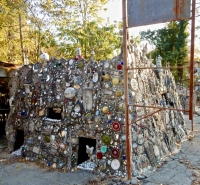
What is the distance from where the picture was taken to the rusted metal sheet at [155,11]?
3926mm

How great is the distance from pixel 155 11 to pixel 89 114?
3.55 m

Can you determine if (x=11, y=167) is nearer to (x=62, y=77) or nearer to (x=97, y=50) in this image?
(x=62, y=77)

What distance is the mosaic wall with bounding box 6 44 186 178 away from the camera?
595cm

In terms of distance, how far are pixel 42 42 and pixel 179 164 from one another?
9.77 m

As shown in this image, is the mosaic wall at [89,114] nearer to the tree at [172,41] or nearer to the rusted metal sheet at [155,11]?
the rusted metal sheet at [155,11]

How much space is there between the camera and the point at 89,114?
635 centimetres

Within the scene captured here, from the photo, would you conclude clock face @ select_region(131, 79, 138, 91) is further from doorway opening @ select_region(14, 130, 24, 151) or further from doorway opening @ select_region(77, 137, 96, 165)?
doorway opening @ select_region(14, 130, 24, 151)

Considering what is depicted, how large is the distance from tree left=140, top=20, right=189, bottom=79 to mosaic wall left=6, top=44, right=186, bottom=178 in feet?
47.0

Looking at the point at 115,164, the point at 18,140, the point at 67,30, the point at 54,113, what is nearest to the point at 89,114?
the point at 115,164

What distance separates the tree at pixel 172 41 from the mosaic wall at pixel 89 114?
565 inches

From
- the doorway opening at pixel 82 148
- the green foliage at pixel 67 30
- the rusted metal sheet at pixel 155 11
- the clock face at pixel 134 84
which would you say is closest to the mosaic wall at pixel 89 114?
the clock face at pixel 134 84

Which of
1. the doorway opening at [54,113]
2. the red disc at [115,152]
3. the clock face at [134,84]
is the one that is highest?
the clock face at [134,84]

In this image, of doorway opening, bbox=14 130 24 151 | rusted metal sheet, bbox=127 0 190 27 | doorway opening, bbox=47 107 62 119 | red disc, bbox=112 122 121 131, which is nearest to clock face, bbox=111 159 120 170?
red disc, bbox=112 122 121 131

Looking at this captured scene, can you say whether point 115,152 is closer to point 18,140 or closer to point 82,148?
point 82,148
